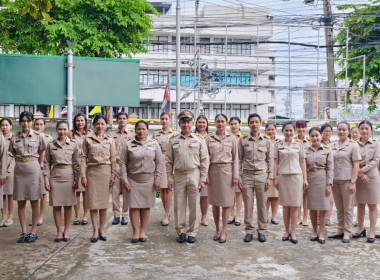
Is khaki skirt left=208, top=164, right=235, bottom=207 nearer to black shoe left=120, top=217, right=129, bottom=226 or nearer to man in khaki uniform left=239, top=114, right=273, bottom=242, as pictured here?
man in khaki uniform left=239, top=114, right=273, bottom=242

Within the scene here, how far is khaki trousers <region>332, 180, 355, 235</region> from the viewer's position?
19.1 ft

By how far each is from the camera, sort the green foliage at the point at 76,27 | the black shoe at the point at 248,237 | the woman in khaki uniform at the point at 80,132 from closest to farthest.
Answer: the black shoe at the point at 248,237 → the woman in khaki uniform at the point at 80,132 → the green foliage at the point at 76,27

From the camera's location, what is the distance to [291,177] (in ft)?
18.9

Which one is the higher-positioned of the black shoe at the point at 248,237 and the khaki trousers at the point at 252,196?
the khaki trousers at the point at 252,196

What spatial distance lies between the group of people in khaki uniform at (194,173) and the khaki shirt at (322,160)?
0.04ft

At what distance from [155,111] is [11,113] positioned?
31.1 feet

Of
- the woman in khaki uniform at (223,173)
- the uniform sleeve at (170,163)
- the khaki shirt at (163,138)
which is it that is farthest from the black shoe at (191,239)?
the khaki shirt at (163,138)

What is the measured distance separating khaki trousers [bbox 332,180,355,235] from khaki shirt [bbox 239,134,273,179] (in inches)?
36.7

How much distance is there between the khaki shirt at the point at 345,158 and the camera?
5.82 m

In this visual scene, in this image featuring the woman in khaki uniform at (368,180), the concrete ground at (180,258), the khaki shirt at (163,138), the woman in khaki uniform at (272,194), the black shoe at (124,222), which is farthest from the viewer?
the woman in khaki uniform at (272,194)

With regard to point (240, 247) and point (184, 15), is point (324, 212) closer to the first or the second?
point (240, 247)

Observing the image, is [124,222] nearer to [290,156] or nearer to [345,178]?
[290,156]

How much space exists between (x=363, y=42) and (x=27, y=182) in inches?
631

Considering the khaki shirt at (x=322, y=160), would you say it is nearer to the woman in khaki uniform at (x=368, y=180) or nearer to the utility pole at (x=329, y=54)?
the woman in khaki uniform at (x=368, y=180)
